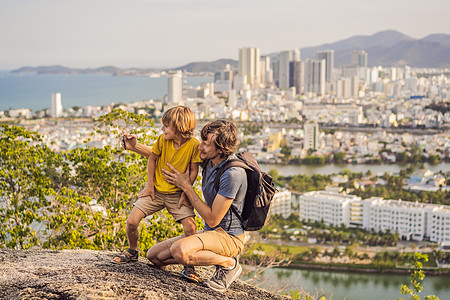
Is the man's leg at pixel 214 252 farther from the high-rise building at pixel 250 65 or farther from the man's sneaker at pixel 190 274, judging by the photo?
the high-rise building at pixel 250 65

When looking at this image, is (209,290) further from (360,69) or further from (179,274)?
(360,69)

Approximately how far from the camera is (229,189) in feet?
4.14

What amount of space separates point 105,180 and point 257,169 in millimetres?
1236

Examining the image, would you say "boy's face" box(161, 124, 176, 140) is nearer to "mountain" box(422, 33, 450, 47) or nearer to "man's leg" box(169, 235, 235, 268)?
"man's leg" box(169, 235, 235, 268)

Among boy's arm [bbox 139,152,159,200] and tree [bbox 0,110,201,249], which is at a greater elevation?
boy's arm [bbox 139,152,159,200]

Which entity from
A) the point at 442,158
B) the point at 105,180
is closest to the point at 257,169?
the point at 105,180

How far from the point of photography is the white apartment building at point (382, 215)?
8852 millimetres

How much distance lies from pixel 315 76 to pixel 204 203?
129 ft

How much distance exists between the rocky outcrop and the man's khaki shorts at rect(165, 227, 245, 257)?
9 cm

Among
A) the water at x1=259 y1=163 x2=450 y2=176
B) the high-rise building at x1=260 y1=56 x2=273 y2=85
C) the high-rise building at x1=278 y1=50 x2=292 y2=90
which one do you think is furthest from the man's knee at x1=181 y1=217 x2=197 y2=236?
the high-rise building at x1=260 y1=56 x2=273 y2=85

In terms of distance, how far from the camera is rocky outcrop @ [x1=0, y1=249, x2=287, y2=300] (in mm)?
1141

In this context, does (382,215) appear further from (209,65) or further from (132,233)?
(209,65)

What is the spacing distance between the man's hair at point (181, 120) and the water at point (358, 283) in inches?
186

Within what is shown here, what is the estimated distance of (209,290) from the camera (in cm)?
129
